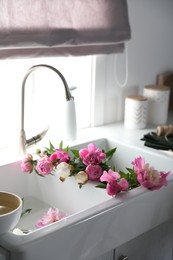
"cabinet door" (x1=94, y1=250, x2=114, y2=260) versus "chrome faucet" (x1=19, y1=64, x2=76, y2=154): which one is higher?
"chrome faucet" (x1=19, y1=64, x2=76, y2=154)

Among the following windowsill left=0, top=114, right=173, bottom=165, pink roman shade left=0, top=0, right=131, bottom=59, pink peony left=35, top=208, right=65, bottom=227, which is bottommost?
pink peony left=35, top=208, right=65, bottom=227

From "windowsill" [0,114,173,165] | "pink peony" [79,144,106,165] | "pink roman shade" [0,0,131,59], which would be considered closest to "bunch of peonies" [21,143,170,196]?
"pink peony" [79,144,106,165]

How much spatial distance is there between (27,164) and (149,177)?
0.43 meters

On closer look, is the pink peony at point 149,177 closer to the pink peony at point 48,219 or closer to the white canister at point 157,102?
the pink peony at point 48,219

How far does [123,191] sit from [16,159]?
17.2 inches

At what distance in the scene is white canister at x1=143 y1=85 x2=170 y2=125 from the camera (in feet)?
6.87

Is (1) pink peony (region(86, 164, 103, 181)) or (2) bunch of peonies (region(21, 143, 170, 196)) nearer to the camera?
(2) bunch of peonies (region(21, 143, 170, 196))

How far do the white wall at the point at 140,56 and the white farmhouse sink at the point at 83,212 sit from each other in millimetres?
310

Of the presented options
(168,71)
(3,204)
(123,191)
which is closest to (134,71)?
(168,71)

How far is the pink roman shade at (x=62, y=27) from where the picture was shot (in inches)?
60.6

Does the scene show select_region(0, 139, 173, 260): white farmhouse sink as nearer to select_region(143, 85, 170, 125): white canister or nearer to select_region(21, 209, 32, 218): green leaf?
select_region(21, 209, 32, 218): green leaf

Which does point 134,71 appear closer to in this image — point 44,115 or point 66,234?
point 44,115

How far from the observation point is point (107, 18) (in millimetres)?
1859

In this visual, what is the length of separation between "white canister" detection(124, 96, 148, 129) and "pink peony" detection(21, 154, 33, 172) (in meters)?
0.65
